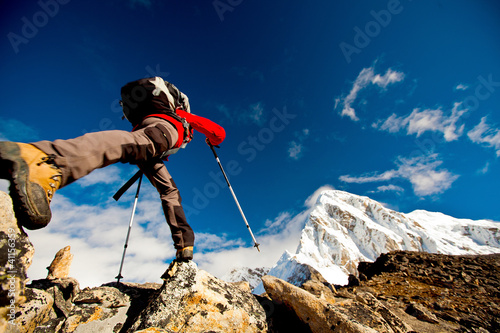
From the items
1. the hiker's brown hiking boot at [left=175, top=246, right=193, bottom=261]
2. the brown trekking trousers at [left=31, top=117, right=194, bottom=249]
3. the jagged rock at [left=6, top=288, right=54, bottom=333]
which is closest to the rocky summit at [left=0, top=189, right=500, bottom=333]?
the jagged rock at [left=6, top=288, right=54, bottom=333]

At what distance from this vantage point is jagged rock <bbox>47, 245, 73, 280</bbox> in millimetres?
5520

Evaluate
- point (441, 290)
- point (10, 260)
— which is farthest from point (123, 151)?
point (441, 290)

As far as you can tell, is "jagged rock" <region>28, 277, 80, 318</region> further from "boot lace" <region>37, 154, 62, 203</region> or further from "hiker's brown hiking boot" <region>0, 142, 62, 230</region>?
"boot lace" <region>37, 154, 62, 203</region>

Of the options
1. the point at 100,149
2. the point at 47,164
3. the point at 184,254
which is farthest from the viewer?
the point at 184,254

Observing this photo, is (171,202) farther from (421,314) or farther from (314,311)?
(421,314)

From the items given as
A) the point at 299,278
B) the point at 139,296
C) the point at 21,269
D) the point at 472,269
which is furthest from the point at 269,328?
the point at 299,278

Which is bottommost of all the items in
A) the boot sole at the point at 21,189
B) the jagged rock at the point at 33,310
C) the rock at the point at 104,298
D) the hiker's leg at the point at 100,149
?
the jagged rock at the point at 33,310

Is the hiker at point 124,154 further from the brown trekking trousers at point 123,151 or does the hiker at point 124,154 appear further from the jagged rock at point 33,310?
the jagged rock at point 33,310

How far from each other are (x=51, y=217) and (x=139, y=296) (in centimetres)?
298

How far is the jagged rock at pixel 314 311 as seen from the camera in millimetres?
2588

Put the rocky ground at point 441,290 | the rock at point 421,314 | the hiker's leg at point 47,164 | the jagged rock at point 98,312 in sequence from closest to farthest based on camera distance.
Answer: the hiker's leg at point 47,164
the jagged rock at point 98,312
the rock at point 421,314
the rocky ground at point 441,290

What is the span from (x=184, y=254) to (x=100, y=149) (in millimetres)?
2432

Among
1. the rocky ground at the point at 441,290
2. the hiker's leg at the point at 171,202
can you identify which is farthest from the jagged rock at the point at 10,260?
the rocky ground at the point at 441,290

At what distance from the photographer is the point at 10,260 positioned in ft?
4.86
